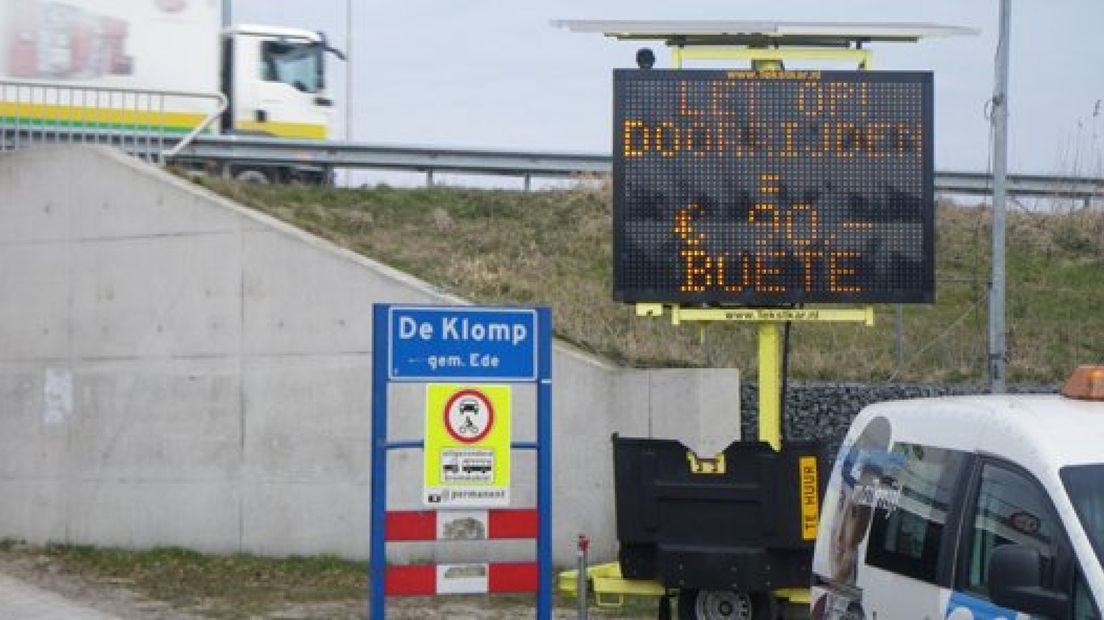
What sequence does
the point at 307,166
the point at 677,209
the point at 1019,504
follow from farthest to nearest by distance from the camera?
the point at 307,166 → the point at 677,209 → the point at 1019,504

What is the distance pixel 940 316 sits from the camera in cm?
2067

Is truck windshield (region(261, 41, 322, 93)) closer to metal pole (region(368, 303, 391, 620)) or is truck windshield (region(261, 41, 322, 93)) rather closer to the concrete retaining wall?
the concrete retaining wall

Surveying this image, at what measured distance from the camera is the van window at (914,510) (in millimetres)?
7582

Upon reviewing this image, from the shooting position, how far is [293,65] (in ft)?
105

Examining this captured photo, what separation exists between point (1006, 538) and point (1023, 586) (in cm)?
59

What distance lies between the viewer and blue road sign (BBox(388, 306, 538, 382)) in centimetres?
1098

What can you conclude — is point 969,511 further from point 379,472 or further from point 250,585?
point 250,585

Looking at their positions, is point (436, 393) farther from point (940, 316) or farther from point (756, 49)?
point (940, 316)

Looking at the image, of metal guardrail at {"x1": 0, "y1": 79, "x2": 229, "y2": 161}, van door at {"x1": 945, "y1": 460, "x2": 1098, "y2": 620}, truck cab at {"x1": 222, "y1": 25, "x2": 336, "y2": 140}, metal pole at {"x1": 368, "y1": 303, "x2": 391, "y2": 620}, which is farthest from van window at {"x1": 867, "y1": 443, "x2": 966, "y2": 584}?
truck cab at {"x1": 222, "y1": 25, "x2": 336, "y2": 140}

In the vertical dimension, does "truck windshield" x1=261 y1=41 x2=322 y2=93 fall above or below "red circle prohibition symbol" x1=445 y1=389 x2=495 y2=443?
above

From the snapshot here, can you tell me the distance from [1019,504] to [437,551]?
977 centimetres

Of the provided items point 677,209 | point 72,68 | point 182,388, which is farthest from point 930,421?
point 72,68

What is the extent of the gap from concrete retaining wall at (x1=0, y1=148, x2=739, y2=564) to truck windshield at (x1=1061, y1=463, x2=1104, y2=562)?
9.23 metres

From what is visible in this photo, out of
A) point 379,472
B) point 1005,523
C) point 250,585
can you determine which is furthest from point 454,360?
point 250,585
